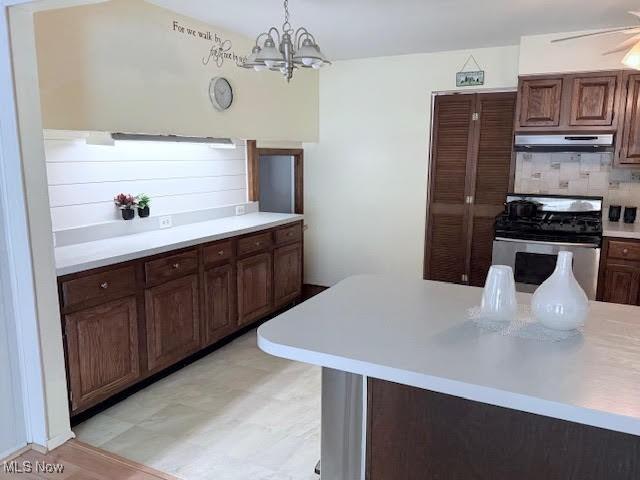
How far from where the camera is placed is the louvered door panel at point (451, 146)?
171 inches

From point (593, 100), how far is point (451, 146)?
1160 millimetres

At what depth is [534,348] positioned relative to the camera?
1431 millimetres

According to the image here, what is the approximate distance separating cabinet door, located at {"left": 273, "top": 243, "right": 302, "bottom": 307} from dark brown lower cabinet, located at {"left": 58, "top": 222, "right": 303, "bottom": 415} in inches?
0.7

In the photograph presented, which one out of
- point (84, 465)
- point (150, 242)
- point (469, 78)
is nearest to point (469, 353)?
point (84, 465)

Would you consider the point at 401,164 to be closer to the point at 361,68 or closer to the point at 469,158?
the point at 469,158

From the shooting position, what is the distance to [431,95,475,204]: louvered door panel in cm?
435

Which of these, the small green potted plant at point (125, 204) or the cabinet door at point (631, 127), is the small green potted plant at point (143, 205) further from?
the cabinet door at point (631, 127)

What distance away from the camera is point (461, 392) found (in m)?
1.23

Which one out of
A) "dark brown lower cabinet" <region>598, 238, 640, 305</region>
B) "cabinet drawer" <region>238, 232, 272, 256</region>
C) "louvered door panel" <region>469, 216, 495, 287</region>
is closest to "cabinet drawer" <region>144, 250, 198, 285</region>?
"cabinet drawer" <region>238, 232, 272, 256</region>

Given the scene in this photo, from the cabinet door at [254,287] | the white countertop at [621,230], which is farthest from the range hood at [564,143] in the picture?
the cabinet door at [254,287]

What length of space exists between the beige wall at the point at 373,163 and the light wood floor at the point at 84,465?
3.09 metres

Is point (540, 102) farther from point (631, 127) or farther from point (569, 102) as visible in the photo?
point (631, 127)

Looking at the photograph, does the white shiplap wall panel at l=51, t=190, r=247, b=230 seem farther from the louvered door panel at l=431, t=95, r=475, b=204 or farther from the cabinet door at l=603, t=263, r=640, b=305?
the cabinet door at l=603, t=263, r=640, b=305

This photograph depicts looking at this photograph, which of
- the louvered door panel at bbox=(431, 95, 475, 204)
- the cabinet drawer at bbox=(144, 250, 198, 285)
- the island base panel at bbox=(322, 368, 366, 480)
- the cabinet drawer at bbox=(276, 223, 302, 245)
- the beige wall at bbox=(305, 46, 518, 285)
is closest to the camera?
the island base panel at bbox=(322, 368, 366, 480)
